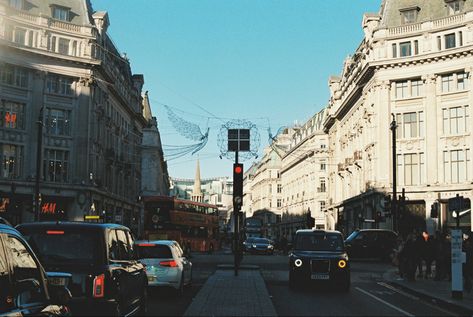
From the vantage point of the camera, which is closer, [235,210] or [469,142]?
[235,210]

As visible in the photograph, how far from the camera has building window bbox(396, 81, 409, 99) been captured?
57.4 metres

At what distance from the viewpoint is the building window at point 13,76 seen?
5056cm

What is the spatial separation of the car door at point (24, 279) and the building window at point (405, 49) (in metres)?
54.6

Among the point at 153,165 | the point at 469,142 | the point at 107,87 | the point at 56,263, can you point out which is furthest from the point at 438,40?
the point at 153,165

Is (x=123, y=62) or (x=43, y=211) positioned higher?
(x=123, y=62)

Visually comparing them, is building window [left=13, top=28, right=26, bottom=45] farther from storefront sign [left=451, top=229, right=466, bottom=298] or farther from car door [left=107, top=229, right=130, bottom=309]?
car door [left=107, top=229, right=130, bottom=309]

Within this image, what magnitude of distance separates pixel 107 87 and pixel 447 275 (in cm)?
4379

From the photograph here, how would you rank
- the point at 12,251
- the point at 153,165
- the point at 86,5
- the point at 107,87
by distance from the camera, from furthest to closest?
the point at 153,165, the point at 107,87, the point at 86,5, the point at 12,251

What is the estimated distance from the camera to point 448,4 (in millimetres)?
55406

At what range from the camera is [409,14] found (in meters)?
57.7

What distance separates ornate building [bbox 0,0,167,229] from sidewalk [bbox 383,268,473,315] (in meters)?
31.1

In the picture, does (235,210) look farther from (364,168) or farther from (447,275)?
(364,168)

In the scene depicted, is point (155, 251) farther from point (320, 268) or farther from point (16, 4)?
point (16, 4)

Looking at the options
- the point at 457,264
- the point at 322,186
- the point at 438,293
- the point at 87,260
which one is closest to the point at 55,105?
the point at 438,293
